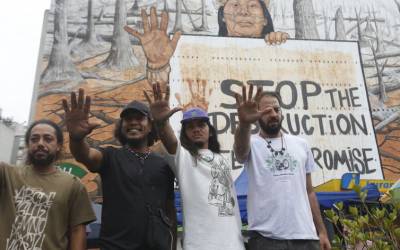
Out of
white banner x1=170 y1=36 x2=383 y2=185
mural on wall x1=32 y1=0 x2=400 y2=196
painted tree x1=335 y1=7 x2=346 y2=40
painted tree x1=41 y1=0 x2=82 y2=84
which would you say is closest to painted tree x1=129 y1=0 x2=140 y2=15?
mural on wall x1=32 y1=0 x2=400 y2=196

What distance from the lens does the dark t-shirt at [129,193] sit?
1.76 m

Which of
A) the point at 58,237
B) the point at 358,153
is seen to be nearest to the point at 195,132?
the point at 58,237

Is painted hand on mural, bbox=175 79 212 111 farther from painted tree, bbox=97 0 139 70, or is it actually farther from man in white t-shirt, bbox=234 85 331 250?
man in white t-shirt, bbox=234 85 331 250

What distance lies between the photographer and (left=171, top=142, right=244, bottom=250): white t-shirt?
184 cm

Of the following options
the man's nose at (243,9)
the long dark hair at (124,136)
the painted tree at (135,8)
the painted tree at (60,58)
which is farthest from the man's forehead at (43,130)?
the man's nose at (243,9)

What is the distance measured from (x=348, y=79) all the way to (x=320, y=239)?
7.44m

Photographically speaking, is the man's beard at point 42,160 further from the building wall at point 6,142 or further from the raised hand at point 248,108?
the building wall at point 6,142

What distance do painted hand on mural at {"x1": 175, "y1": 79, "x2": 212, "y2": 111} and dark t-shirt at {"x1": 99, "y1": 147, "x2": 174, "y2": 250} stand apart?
19.6 feet

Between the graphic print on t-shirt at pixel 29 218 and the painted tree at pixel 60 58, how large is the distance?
6.56 metres

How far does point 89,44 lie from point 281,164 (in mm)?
7274

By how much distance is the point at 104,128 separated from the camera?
7.58m

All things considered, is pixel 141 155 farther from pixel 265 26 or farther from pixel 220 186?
pixel 265 26

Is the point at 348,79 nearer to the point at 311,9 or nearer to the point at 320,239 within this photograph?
the point at 311,9

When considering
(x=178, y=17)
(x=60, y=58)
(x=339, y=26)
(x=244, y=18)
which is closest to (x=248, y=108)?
(x=60, y=58)
